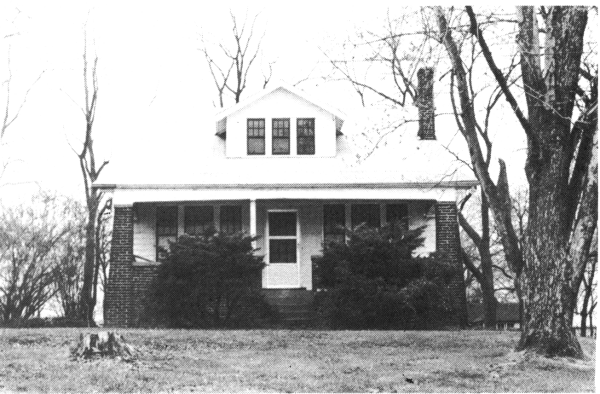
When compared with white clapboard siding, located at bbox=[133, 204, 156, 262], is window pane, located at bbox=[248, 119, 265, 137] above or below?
above

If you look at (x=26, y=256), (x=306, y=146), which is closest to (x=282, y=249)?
(x=306, y=146)

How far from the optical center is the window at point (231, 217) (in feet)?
70.5

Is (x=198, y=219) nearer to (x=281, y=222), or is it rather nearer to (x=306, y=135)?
(x=281, y=222)

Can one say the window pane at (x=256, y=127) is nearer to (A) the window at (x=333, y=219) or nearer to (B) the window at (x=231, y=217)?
(B) the window at (x=231, y=217)

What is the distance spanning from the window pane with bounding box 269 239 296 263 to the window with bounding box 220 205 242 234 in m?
0.93

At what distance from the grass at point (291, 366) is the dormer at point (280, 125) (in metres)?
8.26

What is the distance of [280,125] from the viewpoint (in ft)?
72.0

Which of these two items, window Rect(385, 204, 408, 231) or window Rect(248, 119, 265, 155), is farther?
window Rect(248, 119, 265, 155)

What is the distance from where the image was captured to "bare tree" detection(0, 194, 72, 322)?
986 inches

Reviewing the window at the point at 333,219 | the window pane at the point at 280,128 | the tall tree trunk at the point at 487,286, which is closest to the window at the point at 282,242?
the window at the point at 333,219

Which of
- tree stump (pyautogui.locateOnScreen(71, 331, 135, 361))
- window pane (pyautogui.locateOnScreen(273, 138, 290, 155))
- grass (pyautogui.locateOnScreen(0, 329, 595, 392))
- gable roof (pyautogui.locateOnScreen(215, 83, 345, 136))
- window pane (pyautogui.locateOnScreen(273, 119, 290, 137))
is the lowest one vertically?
grass (pyautogui.locateOnScreen(0, 329, 595, 392))

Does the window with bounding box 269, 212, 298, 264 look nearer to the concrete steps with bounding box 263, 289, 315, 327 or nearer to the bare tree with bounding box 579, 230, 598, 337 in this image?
the concrete steps with bounding box 263, 289, 315, 327

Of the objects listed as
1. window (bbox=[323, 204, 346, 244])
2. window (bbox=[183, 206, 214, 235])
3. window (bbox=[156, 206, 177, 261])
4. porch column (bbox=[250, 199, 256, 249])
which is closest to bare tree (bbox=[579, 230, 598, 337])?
window (bbox=[323, 204, 346, 244])

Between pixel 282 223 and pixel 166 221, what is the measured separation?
2856mm
